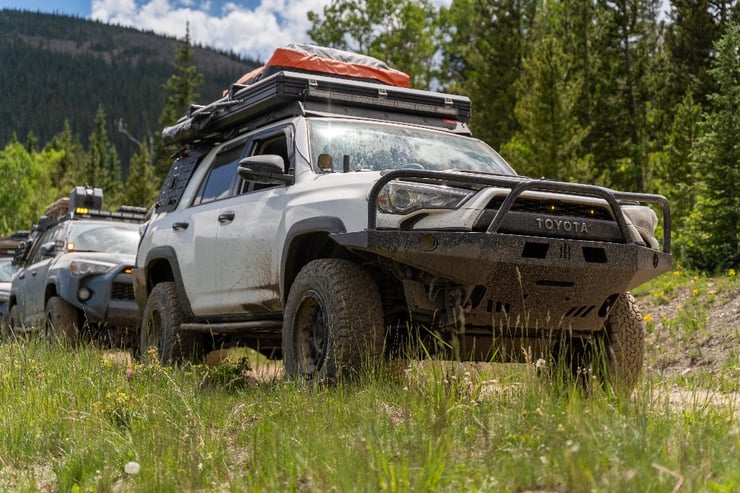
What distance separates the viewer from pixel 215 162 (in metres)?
7.88

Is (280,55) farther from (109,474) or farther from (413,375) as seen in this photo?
(109,474)

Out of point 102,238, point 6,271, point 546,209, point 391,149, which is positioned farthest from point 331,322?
point 6,271

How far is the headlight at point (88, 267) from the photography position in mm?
10500

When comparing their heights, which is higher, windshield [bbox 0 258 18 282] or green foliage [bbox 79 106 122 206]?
green foliage [bbox 79 106 122 206]

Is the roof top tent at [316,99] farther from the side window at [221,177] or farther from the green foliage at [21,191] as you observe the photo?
the green foliage at [21,191]

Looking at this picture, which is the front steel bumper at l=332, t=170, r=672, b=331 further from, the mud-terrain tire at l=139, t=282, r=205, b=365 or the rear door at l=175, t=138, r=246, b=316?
the mud-terrain tire at l=139, t=282, r=205, b=365

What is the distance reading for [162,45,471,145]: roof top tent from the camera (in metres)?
6.82

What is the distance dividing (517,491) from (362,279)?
8.00ft

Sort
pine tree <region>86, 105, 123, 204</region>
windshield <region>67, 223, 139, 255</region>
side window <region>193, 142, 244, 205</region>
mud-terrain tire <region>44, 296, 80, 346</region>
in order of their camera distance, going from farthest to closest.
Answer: pine tree <region>86, 105, 123, 204</region> → windshield <region>67, 223, 139, 255</region> → mud-terrain tire <region>44, 296, 80, 346</region> → side window <region>193, 142, 244, 205</region>

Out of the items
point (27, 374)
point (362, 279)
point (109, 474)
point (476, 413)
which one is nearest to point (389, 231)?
point (362, 279)

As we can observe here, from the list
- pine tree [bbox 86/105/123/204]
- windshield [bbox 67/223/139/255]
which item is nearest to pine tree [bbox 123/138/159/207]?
pine tree [bbox 86/105/123/204]

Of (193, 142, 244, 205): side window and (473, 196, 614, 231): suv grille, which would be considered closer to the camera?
(473, 196, 614, 231): suv grille

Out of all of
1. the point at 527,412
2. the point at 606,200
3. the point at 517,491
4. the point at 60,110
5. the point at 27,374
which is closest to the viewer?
the point at 517,491

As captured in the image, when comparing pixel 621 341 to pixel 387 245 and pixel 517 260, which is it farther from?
pixel 387 245
